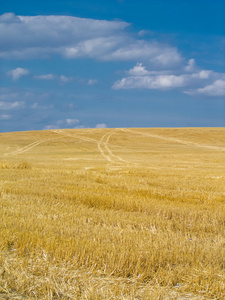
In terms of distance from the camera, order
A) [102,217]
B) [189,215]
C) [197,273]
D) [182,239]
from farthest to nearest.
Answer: [189,215]
[102,217]
[182,239]
[197,273]

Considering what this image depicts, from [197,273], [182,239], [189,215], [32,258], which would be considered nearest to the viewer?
[197,273]

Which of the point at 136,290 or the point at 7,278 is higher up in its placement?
the point at 7,278

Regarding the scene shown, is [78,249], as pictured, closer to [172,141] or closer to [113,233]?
[113,233]

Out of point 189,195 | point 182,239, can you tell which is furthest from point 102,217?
point 189,195

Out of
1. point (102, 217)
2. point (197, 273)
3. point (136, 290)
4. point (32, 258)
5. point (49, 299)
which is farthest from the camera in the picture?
point (102, 217)

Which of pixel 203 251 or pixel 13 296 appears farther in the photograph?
pixel 203 251

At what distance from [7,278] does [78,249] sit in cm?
122

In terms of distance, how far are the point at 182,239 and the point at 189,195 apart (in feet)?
21.0

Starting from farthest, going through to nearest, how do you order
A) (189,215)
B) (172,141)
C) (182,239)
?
1. (172,141)
2. (189,215)
3. (182,239)

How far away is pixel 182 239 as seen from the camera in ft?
18.9

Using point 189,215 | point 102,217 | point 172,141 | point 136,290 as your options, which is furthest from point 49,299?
point 172,141

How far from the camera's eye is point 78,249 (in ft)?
16.8

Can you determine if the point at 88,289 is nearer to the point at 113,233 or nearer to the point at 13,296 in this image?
the point at 13,296

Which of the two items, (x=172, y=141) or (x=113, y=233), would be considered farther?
(x=172, y=141)
